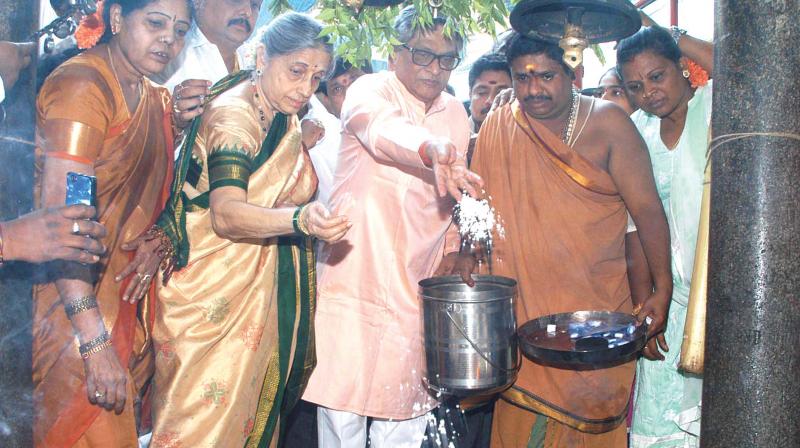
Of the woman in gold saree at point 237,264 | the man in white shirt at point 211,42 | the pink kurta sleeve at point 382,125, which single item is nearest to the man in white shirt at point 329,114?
the man in white shirt at point 211,42

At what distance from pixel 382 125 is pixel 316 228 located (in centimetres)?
84

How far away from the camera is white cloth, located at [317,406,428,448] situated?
3492 mm

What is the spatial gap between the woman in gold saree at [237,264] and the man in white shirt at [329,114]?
1.03 m

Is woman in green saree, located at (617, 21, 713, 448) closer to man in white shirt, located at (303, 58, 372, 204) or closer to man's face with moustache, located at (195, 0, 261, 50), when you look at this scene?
man in white shirt, located at (303, 58, 372, 204)

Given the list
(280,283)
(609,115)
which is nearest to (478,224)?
(609,115)

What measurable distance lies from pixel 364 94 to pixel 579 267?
1.44m

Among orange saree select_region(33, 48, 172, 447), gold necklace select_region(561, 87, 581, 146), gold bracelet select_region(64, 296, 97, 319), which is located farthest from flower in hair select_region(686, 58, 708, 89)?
gold bracelet select_region(64, 296, 97, 319)

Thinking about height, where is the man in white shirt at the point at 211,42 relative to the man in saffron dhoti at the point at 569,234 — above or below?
above

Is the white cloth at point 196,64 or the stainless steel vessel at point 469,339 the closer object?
the stainless steel vessel at point 469,339

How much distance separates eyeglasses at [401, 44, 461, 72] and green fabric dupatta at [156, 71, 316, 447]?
754 mm

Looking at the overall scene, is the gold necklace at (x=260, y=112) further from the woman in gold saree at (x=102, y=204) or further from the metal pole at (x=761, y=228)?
the metal pole at (x=761, y=228)

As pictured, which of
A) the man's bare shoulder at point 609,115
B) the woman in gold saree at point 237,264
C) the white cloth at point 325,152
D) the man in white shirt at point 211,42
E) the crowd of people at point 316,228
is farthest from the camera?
the white cloth at point 325,152

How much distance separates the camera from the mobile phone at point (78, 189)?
2.46 m

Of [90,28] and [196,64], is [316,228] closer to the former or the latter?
[90,28]
